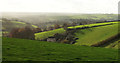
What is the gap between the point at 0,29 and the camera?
267 feet

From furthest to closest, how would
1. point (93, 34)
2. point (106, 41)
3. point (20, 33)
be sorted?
point (93, 34), point (106, 41), point (20, 33)

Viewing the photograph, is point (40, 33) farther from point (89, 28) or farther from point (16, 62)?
point (16, 62)

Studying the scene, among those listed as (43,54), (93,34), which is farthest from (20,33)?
(43,54)

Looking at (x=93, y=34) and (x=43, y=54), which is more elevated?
(x=43, y=54)

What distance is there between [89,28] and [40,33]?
40395 millimetres

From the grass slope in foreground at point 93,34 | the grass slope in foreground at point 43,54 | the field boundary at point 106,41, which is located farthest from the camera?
the grass slope in foreground at point 93,34

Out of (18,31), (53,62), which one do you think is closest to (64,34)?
(18,31)

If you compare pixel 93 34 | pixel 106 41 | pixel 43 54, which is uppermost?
pixel 43 54

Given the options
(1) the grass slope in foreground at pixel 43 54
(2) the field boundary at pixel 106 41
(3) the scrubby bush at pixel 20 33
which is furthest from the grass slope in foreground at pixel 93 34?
(1) the grass slope in foreground at pixel 43 54

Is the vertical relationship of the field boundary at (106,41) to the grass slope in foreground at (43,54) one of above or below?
below

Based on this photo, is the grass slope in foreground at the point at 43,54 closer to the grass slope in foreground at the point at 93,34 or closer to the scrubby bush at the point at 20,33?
the scrubby bush at the point at 20,33

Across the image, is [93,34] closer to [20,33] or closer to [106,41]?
[106,41]

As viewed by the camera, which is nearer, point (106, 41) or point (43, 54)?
point (43, 54)

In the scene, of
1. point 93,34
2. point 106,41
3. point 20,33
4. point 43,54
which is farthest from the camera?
point 93,34
